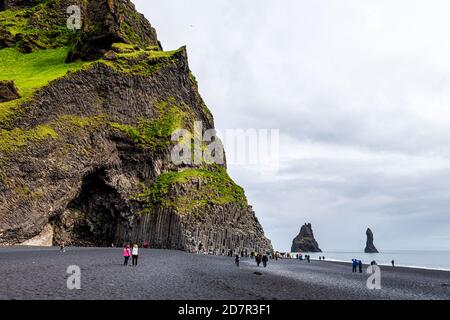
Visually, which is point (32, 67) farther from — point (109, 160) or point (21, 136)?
point (109, 160)

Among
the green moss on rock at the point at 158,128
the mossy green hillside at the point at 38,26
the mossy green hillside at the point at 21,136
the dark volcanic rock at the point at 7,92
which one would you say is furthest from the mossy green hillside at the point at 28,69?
the green moss on rock at the point at 158,128

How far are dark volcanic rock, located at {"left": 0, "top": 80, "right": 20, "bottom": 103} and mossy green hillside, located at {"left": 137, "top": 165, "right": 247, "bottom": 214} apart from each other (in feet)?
104

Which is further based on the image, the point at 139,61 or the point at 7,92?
the point at 139,61

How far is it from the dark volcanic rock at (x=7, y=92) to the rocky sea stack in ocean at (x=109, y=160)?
20 centimetres

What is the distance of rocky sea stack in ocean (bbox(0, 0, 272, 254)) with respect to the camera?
65.2 meters

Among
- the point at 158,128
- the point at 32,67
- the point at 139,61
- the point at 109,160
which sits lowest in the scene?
the point at 109,160

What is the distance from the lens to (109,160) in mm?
77625

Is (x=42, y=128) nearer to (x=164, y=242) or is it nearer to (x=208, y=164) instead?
(x=164, y=242)

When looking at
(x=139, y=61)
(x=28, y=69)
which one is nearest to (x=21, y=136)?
(x=139, y=61)

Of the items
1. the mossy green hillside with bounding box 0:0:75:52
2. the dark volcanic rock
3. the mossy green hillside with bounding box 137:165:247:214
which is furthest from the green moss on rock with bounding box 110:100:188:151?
the mossy green hillside with bounding box 0:0:75:52

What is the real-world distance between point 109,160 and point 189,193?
59.0ft

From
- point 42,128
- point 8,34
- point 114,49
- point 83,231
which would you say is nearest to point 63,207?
point 83,231

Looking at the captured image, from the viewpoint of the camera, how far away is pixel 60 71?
91.8 m
